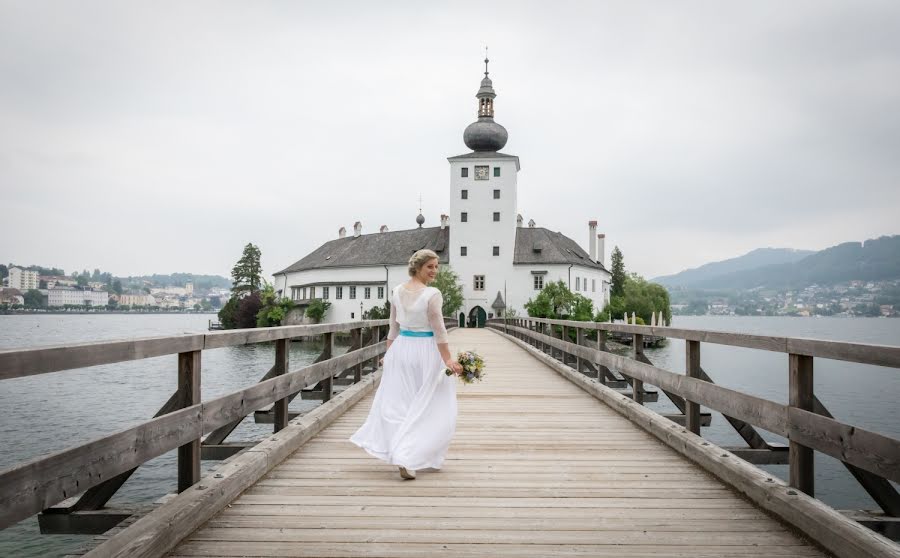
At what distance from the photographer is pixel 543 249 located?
205ft

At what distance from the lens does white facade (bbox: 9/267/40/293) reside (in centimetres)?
15889

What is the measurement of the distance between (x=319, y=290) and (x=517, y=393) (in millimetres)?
61724

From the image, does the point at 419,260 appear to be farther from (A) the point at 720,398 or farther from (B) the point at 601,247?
(B) the point at 601,247

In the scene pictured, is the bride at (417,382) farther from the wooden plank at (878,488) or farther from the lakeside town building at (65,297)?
the lakeside town building at (65,297)

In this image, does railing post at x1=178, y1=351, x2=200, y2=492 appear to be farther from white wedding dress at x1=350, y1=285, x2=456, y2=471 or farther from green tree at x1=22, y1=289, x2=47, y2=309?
green tree at x1=22, y1=289, x2=47, y2=309

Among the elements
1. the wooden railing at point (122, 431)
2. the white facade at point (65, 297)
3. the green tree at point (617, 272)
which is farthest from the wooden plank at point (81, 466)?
the white facade at point (65, 297)

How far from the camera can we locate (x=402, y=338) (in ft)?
17.4

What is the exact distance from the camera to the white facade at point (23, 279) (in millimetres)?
158887

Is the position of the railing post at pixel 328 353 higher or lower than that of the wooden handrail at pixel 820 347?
lower

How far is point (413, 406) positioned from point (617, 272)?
302 feet

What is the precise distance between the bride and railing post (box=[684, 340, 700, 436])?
2.00 metres

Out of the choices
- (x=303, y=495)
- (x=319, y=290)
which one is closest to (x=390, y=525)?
(x=303, y=495)

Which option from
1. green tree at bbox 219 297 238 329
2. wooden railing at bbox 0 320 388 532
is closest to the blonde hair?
wooden railing at bbox 0 320 388 532

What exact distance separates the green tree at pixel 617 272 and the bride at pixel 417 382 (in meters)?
85.3
